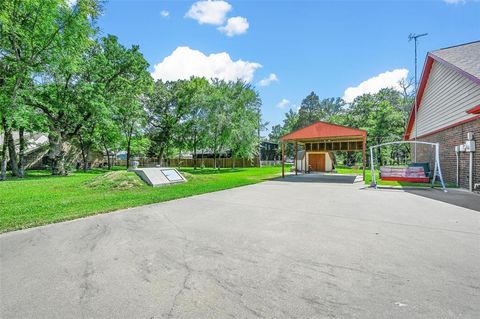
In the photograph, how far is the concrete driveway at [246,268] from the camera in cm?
207

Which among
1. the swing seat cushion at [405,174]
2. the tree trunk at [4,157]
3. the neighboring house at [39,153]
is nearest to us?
the swing seat cushion at [405,174]

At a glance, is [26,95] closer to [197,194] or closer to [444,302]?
[197,194]

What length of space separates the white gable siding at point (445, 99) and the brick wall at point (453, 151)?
0.38m

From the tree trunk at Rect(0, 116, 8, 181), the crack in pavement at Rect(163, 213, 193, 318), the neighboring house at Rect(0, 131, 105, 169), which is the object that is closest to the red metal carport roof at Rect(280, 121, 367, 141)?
the crack in pavement at Rect(163, 213, 193, 318)

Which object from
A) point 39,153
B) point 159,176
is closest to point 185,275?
point 159,176

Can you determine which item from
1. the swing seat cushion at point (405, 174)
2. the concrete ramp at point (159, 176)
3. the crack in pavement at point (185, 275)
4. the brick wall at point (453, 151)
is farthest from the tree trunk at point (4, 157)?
the brick wall at point (453, 151)

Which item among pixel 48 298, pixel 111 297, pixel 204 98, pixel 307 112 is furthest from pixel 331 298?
pixel 307 112

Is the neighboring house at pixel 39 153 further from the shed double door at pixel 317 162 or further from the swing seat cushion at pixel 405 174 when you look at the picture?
the swing seat cushion at pixel 405 174

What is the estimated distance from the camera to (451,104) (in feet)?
34.4

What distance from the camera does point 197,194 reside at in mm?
8719

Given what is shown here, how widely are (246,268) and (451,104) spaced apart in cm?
1271

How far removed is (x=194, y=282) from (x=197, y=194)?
20.7 ft

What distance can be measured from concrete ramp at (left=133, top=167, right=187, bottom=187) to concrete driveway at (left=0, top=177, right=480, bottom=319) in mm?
5911

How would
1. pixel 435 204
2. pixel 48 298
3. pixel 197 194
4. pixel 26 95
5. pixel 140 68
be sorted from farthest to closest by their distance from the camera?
1. pixel 140 68
2. pixel 26 95
3. pixel 197 194
4. pixel 435 204
5. pixel 48 298
